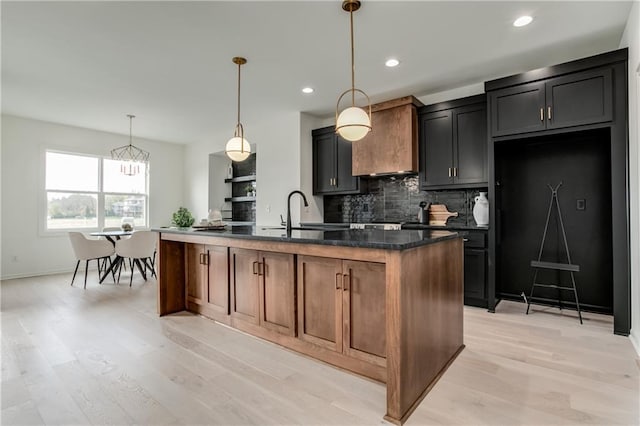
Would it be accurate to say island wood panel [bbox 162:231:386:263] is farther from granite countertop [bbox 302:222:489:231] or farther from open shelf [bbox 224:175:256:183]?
open shelf [bbox 224:175:256:183]

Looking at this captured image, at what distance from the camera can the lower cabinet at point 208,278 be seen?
2986 millimetres

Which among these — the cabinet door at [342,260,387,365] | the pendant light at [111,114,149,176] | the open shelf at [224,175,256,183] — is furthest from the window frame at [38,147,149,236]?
the cabinet door at [342,260,387,365]

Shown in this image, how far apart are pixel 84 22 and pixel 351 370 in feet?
11.5

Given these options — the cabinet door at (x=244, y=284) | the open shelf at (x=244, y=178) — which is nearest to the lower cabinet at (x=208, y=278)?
the cabinet door at (x=244, y=284)

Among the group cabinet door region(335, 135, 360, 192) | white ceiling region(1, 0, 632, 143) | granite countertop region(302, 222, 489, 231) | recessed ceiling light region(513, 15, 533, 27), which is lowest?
granite countertop region(302, 222, 489, 231)

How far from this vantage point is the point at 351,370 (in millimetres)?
2143

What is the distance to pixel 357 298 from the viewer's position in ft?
6.70

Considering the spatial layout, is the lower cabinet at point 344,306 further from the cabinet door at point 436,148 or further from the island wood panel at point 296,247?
the cabinet door at point 436,148

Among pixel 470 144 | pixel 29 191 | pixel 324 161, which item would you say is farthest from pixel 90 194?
pixel 470 144

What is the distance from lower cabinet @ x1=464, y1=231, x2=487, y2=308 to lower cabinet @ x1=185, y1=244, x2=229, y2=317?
2646 millimetres

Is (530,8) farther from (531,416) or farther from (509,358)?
(531,416)

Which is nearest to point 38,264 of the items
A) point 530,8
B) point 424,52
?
point 424,52

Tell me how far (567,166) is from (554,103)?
0.86 meters

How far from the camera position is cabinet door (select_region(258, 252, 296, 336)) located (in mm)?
2395
